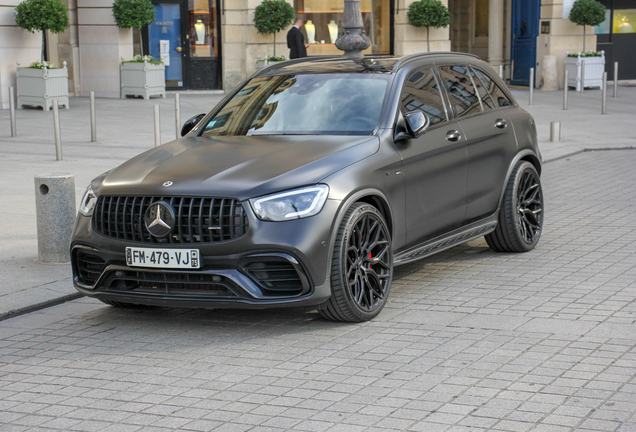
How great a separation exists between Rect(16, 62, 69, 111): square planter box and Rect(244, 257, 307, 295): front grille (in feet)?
57.2

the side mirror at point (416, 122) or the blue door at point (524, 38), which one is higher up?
the blue door at point (524, 38)

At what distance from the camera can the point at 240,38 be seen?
1060 inches

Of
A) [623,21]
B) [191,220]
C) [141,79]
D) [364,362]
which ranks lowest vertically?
[364,362]

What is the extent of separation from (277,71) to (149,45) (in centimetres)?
2070

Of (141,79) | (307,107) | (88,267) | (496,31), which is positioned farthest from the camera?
(496,31)

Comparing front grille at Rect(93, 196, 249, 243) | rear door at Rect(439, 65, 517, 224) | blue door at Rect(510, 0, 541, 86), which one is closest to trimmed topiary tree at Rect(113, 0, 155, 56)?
blue door at Rect(510, 0, 541, 86)

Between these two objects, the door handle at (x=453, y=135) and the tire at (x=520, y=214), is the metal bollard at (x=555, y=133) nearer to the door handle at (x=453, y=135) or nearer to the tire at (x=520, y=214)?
the tire at (x=520, y=214)

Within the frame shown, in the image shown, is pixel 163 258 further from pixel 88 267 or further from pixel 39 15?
pixel 39 15

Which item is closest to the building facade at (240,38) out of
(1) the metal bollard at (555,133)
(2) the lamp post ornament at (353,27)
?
(2) the lamp post ornament at (353,27)

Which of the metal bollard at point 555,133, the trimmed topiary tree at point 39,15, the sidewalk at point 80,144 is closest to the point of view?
the sidewalk at point 80,144

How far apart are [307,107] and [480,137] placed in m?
1.52

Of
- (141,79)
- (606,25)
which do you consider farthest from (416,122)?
(606,25)

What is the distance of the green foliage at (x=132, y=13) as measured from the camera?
24.5 metres

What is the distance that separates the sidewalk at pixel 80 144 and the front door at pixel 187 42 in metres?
1.09
